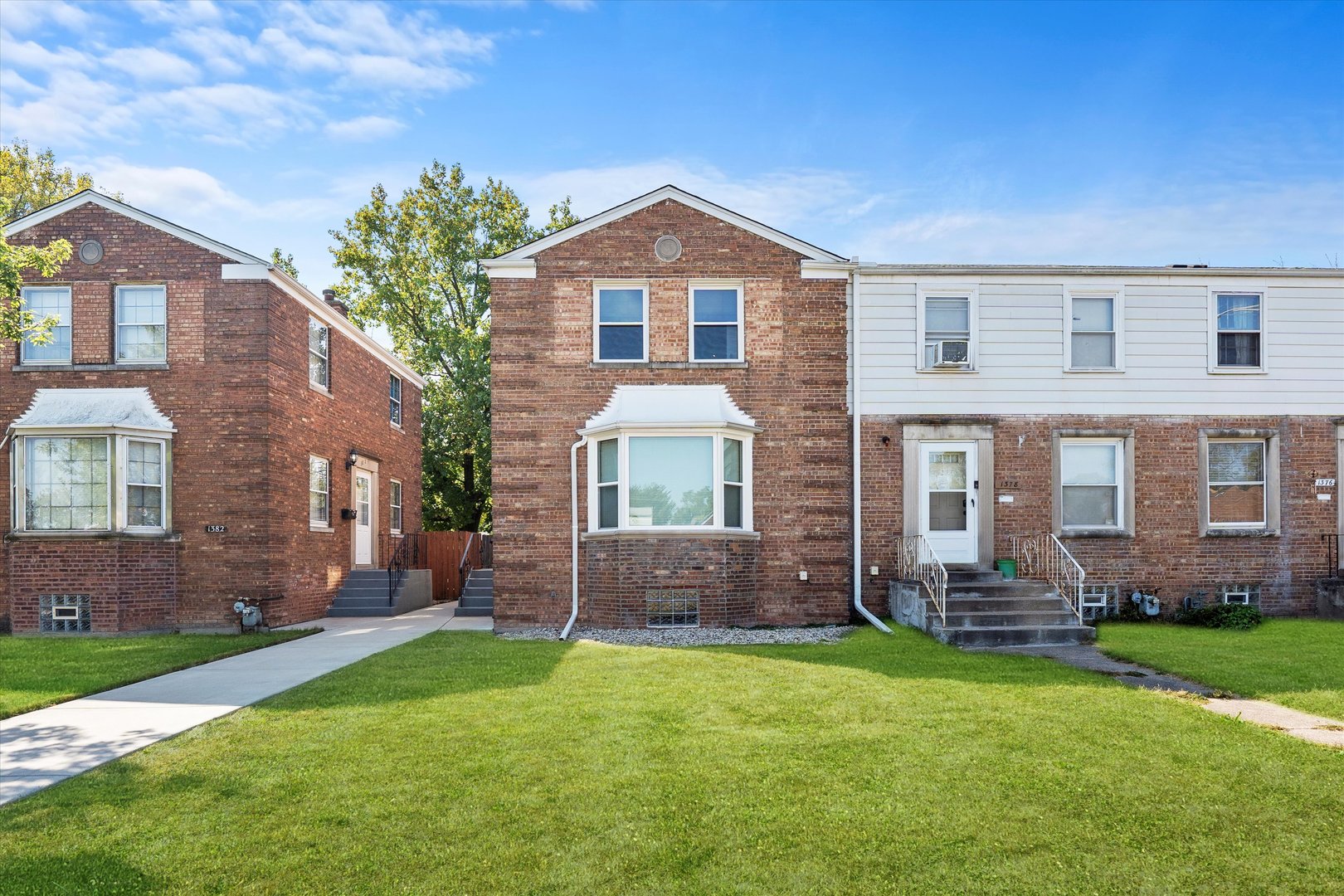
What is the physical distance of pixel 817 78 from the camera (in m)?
15.0

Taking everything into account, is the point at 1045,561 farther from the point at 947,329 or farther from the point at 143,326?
the point at 143,326

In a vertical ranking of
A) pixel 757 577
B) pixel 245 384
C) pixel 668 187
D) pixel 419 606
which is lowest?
pixel 419 606

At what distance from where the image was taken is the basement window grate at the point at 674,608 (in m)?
13.9

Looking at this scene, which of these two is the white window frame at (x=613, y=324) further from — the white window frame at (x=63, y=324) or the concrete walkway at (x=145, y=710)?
the white window frame at (x=63, y=324)

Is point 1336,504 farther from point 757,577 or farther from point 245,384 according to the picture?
point 245,384

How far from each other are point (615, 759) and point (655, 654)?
15.7 feet

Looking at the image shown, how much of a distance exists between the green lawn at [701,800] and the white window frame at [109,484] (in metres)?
8.56

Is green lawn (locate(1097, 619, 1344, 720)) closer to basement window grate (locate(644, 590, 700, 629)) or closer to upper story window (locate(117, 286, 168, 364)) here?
basement window grate (locate(644, 590, 700, 629))

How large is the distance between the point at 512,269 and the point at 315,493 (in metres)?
6.83

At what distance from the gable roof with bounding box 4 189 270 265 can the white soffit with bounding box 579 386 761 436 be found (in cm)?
665

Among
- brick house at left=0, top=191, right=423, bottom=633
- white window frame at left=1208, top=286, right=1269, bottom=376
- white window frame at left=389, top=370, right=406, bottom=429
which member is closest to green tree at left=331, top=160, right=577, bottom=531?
white window frame at left=389, top=370, right=406, bottom=429

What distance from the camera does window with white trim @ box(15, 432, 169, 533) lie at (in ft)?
48.5

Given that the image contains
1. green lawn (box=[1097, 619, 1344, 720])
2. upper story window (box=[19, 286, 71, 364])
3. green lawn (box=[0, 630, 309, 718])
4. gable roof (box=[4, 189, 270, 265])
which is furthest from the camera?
upper story window (box=[19, 286, 71, 364])

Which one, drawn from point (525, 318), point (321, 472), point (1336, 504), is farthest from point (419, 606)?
point (1336, 504)
